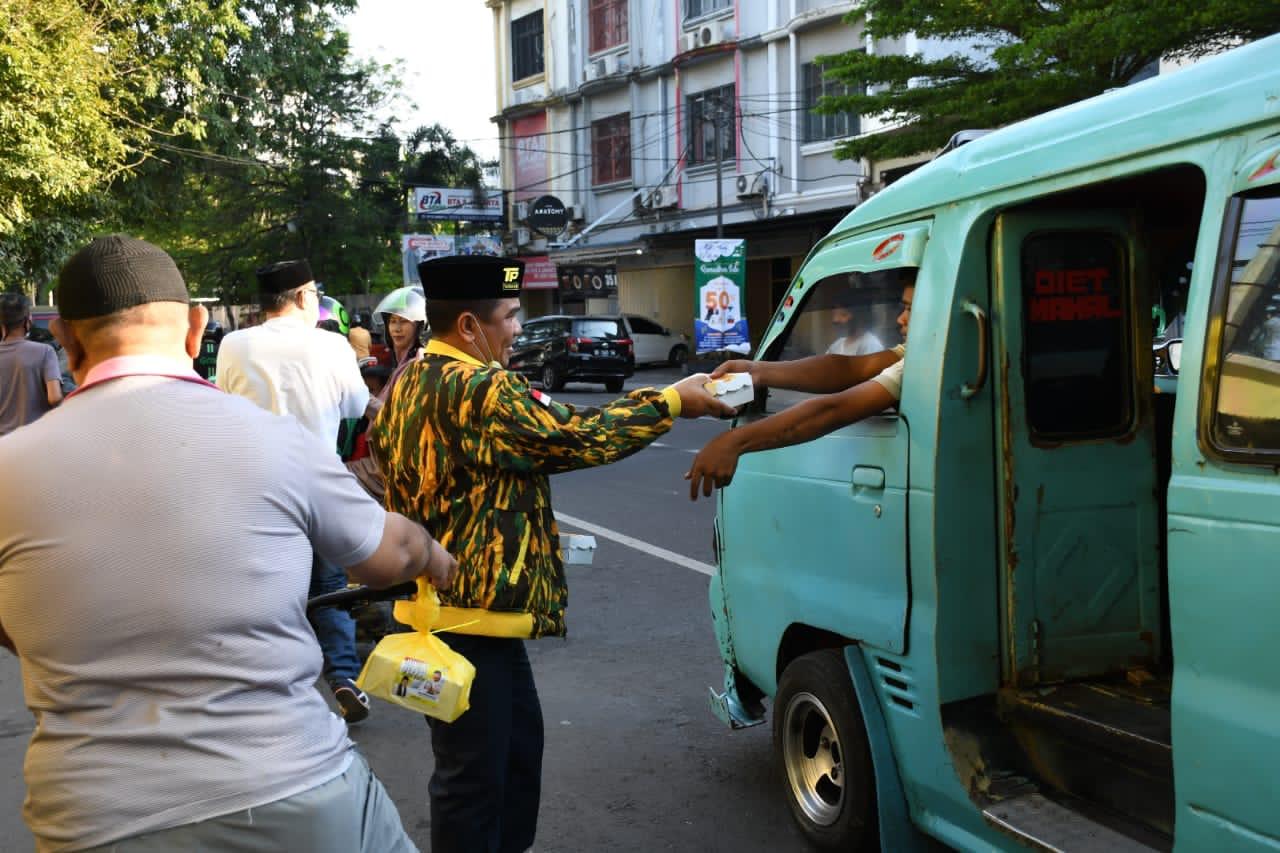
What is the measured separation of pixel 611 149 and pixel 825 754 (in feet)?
109

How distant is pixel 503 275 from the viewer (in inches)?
132

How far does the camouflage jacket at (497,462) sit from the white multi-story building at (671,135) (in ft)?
71.7

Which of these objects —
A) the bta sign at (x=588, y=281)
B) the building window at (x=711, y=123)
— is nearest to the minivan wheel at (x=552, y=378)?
the bta sign at (x=588, y=281)

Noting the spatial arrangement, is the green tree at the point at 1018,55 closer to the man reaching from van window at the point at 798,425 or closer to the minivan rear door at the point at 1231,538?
the man reaching from van window at the point at 798,425

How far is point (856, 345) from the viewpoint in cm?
409

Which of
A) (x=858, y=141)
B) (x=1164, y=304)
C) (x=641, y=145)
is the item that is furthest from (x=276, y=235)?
(x=1164, y=304)

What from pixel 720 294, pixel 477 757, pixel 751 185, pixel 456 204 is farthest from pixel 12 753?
Result: pixel 456 204

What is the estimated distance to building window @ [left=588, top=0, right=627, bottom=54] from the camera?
35.1 metres

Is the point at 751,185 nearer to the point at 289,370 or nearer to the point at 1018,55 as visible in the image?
the point at 1018,55

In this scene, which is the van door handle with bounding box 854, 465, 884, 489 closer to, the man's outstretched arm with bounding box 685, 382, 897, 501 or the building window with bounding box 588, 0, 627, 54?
the man's outstretched arm with bounding box 685, 382, 897, 501

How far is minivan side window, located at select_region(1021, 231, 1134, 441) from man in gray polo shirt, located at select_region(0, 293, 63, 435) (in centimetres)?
651

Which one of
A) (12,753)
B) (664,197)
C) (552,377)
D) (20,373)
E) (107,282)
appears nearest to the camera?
(107,282)

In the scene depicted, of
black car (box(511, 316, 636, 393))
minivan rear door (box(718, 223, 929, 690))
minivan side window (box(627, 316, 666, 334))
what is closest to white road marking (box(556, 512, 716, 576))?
minivan rear door (box(718, 223, 929, 690))

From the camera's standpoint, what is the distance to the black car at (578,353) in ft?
84.3
